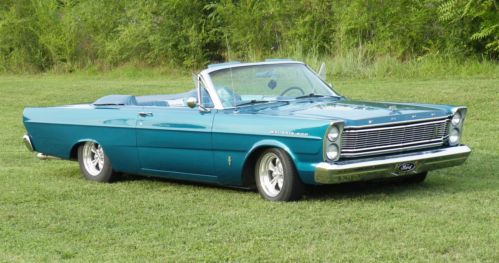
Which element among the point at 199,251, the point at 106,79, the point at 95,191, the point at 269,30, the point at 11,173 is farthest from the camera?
the point at 106,79

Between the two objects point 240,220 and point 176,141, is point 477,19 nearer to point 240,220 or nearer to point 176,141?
point 176,141

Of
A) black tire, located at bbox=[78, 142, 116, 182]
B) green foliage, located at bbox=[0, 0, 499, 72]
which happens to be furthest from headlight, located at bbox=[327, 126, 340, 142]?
green foliage, located at bbox=[0, 0, 499, 72]

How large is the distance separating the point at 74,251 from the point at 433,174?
4.37 metres

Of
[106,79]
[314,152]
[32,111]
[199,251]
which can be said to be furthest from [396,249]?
[106,79]

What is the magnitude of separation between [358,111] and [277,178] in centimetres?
91

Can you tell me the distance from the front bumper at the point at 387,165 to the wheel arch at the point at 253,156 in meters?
0.36

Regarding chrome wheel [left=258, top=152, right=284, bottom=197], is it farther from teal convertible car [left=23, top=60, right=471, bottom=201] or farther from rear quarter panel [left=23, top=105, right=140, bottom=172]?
rear quarter panel [left=23, top=105, right=140, bottom=172]

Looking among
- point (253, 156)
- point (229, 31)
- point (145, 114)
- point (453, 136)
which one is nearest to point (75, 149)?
point (145, 114)

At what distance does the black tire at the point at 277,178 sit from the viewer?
28.0 ft

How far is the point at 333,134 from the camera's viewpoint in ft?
27.1

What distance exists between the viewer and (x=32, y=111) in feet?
35.9

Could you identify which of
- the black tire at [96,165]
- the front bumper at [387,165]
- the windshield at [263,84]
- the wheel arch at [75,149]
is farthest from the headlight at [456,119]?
the wheel arch at [75,149]

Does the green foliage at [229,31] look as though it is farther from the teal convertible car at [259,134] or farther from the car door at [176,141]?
the car door at [176,141]

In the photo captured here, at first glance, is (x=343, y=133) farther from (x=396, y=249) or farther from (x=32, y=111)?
(x=32, y=111)
